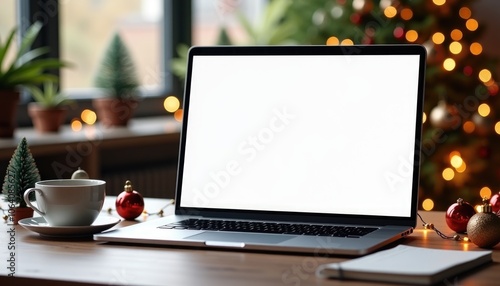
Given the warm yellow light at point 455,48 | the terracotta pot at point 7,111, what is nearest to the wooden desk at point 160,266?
the terracotta pot at point 7,111

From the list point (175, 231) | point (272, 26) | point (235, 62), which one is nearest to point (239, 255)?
point (175, 231)

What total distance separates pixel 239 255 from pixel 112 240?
0.20 metres

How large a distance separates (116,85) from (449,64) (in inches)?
51.6

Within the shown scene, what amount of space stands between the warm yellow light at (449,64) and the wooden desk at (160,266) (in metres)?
2.26

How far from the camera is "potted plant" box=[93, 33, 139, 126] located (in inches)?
125

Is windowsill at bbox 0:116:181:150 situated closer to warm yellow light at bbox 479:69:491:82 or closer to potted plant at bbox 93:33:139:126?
potted plant at bbox 93:33:139:126

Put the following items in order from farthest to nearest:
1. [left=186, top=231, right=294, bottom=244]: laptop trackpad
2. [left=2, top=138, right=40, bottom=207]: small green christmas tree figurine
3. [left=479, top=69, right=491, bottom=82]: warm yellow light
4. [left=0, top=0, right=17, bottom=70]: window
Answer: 1. [left=479, top=69, right=491, bottom=82]: warm yellow light
2. [left=0, top=0, right=17, bottom=70]: window
3. [left=2, top=138, right=40, bottom=207]: small green christmas tree figurine
4. [left=186, top=231, right=294, bottom=244]: laptop trackpad

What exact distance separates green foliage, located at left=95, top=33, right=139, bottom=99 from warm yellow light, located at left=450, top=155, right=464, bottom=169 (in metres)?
1.27

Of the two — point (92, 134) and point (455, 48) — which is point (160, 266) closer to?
point (92, 134)

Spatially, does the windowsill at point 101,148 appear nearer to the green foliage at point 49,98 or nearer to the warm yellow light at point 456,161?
the green foliage at point 49,98

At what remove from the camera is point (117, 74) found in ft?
10.4

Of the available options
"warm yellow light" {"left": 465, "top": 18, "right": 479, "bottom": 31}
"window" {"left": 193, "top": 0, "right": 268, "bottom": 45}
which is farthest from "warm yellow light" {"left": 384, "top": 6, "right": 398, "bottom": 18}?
"window" {"left": 193, "top": 0, "right": 268, "bottom": 45}

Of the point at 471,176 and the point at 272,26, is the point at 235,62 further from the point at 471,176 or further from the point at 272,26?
the point at 272,26

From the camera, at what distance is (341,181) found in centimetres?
132
